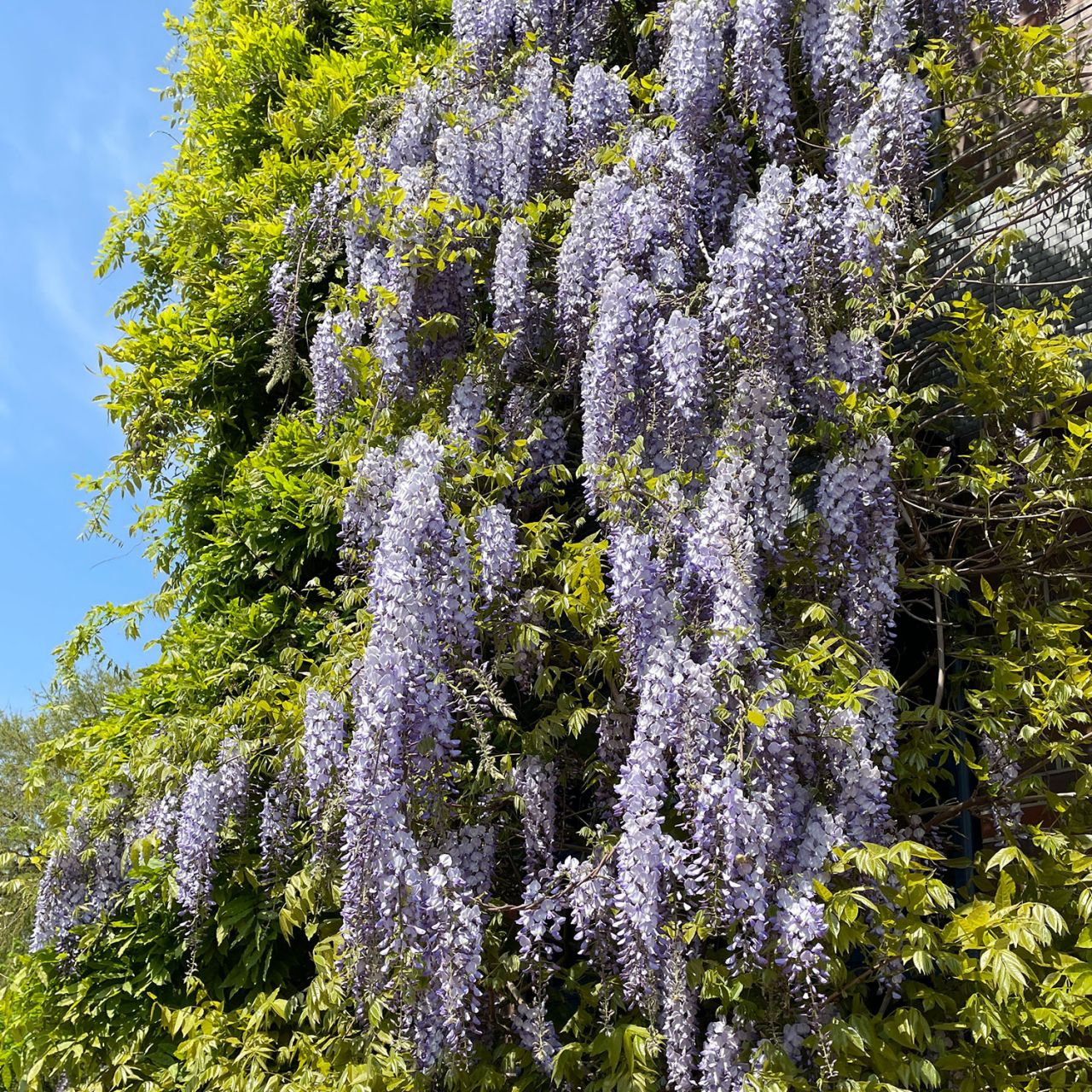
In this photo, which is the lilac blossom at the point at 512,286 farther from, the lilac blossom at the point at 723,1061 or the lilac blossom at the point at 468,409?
the lilac blossom at the point at 723,1061

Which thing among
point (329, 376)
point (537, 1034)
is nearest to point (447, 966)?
point (537, 1034)

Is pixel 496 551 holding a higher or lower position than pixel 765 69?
lower

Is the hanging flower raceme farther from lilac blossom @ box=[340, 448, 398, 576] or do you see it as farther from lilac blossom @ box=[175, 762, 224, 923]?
lilac blossom @ box=[175, 762, 224, 923]

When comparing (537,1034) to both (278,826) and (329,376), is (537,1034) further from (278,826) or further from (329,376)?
(329,376)

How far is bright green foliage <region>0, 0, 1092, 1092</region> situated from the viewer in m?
3.10

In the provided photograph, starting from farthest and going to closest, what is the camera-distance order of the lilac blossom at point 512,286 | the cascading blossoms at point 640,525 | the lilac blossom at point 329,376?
1. the lilac blossom at point 329,376
2. the lilac blossom at point 512,286
3. the cascading blossoms at point 640,525

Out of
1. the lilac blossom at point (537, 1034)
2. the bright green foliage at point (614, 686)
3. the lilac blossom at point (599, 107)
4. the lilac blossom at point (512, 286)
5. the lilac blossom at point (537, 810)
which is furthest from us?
the lilac blossom at point (599, 107)

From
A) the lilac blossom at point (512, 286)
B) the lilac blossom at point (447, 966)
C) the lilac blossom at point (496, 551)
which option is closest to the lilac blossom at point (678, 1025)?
the lilac blossom at point (447, 966)

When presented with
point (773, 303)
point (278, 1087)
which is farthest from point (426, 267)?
point (278, 1087)

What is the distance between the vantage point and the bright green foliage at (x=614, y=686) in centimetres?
310

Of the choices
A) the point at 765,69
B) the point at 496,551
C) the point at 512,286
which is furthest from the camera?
the point at 512,286

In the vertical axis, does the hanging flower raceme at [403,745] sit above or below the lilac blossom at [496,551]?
below

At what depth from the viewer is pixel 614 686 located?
12.3ft

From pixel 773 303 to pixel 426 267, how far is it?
1486 millimetres
